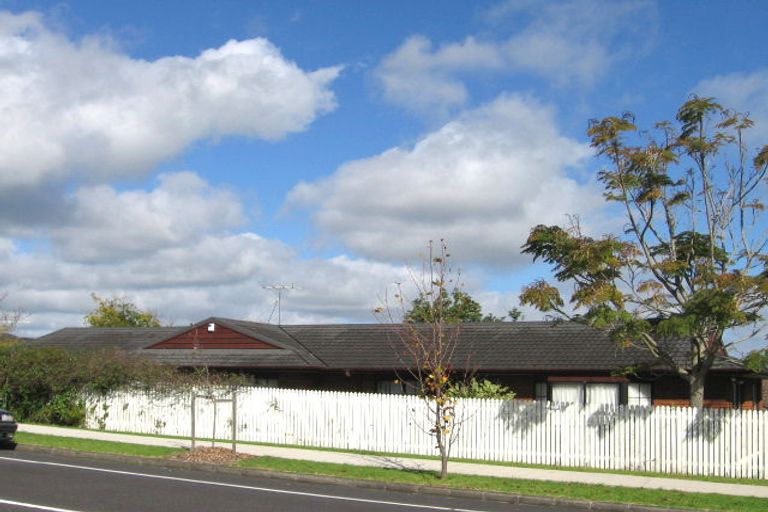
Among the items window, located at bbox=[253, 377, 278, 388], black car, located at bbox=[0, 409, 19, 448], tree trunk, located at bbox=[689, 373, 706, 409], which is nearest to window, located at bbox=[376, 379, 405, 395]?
window, located at bbox=[253, 377, 278, 388]

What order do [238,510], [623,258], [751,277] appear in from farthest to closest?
[623,258], [751,277], [238,510]

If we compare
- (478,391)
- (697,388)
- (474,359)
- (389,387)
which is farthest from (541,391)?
(697,388)

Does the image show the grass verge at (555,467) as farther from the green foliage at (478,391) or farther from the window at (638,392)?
the window at (638,392)

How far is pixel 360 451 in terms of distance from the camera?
23.0m

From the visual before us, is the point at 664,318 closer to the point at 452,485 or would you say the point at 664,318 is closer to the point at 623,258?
the point at 623,258

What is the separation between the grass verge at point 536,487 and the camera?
572 inches

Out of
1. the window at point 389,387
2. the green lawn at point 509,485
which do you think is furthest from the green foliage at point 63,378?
the window at point 389,387

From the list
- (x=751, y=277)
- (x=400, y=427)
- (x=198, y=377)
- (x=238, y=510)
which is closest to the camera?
(x=238, y=510)

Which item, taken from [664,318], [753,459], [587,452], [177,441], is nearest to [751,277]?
[664,318]

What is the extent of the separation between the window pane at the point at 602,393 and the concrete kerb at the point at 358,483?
35.6 feet

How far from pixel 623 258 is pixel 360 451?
8190 millimetres

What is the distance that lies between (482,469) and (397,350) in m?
11.2

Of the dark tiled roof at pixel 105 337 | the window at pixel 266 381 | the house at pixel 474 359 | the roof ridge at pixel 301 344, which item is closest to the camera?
the house at pixel 474 359

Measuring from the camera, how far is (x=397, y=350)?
98.4 ft
